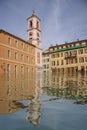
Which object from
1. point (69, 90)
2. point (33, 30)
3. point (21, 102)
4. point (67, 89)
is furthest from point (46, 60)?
point (21, 102)

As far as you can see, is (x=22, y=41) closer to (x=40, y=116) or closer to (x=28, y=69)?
(x=28, y=69)

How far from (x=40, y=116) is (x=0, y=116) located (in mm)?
874

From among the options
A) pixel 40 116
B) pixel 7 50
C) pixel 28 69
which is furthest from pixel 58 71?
pixel 40 116

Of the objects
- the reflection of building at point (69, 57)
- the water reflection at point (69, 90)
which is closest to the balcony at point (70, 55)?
the reflection of building at point (69, 57)

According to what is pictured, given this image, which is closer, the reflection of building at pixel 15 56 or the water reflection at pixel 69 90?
the water reflection at pixel 69 90

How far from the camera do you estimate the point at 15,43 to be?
3422cm

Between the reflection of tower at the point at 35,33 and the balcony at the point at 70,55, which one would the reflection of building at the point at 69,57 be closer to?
the balcony at the point at 70,55

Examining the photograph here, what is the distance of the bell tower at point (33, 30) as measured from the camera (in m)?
44.0

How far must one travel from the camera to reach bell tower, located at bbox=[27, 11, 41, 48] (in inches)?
1732

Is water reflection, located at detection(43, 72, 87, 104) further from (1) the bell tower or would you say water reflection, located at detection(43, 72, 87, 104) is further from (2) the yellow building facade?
(2) the yellow building facade

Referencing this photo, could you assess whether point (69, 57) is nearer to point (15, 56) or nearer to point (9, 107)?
point (15, 56)

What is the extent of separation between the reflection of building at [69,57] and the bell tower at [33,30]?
11621 millimetres

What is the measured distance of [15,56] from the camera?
34.4m

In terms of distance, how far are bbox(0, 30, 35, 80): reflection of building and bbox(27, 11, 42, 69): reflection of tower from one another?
2.45 m
